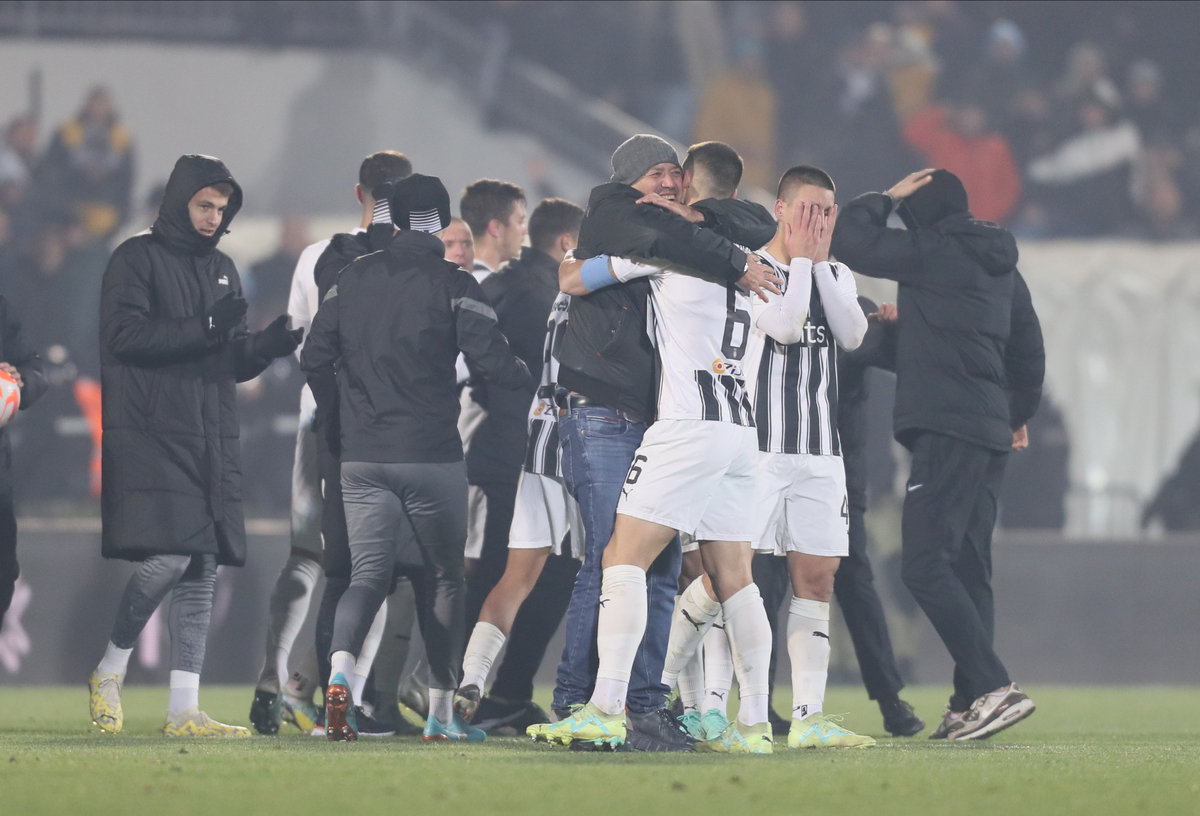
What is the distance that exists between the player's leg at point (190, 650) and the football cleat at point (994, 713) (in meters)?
2.69

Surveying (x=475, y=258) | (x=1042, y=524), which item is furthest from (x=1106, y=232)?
(x=475, y=258)

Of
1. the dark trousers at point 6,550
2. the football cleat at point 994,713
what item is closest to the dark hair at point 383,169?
the dark trousers at point 6,550

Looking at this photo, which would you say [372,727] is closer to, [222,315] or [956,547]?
[222,315]

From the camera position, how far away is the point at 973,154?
13.8 m

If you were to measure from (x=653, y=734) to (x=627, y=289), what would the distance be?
1416 mm

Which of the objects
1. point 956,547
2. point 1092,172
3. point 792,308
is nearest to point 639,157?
point 792,308

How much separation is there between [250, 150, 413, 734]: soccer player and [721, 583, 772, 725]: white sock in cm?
189

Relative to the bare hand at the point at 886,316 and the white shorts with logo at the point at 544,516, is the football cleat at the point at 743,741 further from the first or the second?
the bare hand at the point at 886,316

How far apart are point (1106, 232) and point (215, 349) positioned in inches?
394

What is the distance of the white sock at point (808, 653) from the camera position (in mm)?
5254

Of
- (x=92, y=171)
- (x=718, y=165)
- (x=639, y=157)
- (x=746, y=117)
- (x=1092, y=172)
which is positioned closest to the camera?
(x=639, y=157)

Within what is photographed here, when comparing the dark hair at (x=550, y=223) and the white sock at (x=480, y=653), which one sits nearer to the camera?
the white sock at (x=480, y=653)

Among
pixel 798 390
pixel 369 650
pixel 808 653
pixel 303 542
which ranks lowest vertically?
pixel 369 650

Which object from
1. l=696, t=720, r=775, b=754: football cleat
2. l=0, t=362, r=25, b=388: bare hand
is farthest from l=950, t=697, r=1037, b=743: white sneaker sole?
l=0, t=362, r=25, b=388: bare hand
